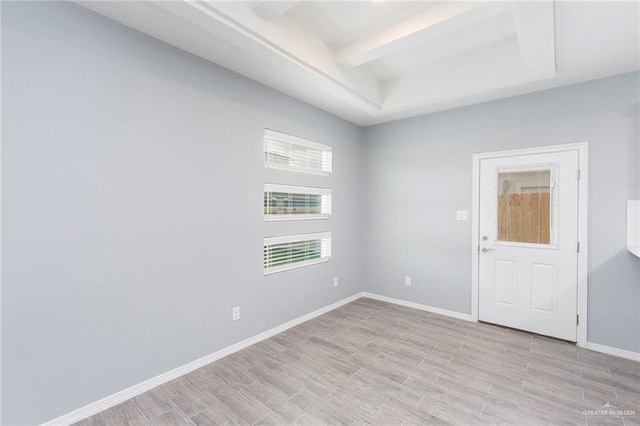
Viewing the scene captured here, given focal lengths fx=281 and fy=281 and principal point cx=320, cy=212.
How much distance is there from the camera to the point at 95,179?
194 cm

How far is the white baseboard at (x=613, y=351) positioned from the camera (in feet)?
8.73

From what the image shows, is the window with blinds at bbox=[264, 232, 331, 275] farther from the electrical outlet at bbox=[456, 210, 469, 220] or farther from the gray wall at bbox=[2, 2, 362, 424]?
the electrical outlet at bbox=[456, 210, 469, 220]

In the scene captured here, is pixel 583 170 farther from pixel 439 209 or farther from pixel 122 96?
pixel 122 96

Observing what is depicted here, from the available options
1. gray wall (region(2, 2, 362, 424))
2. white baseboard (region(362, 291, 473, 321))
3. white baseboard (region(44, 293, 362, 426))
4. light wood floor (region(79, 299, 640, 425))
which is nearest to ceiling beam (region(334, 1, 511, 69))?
gray wall (region(2, 2, 362, 424))

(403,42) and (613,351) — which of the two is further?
(613,351)

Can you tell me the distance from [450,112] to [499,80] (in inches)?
32.8

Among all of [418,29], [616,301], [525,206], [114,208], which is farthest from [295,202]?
[616,301]

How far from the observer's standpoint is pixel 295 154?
3.49 metres

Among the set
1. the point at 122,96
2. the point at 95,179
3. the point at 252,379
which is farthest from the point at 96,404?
the point at 122,96

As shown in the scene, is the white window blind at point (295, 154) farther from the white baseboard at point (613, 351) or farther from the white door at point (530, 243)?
the white baseboard at point (613, 351)

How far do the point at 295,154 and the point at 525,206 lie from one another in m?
2.78

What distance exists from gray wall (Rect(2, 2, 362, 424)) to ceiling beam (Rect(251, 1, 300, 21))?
2.43 ft

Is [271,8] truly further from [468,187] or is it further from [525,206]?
[525,206]

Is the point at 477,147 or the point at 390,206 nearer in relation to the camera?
the point at 477,147
